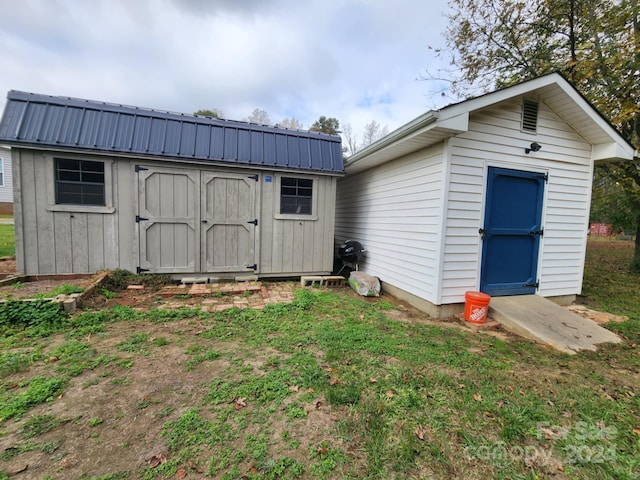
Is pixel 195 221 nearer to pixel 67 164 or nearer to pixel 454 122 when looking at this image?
pixel 67 164

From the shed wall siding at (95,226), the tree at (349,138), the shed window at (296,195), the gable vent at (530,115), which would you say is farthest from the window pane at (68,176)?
the tree at (349,138)

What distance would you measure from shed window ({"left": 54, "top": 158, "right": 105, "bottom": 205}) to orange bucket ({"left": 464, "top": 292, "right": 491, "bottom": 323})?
643 centimetres

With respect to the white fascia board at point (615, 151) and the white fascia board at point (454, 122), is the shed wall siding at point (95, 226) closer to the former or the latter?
the white fascia board at point (454, 122)

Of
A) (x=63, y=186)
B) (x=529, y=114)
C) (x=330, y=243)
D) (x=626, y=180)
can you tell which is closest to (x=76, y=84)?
(x=63, y=186)

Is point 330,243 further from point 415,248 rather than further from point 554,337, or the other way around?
point 554,337

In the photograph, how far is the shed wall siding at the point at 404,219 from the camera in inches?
170

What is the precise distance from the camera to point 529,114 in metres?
4.60

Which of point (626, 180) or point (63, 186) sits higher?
point (626, 180)

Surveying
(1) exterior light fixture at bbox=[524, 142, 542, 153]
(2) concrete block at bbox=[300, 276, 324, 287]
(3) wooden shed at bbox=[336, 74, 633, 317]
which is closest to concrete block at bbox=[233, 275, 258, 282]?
(2) concrete block at bbox=[300, 276, 324, 287]

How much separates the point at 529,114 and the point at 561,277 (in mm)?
3098

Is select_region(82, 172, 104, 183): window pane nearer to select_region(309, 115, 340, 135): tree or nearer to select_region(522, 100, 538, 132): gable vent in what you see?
select_region(522, 100, 538, 132): gable vent

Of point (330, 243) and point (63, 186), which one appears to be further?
point (330, 243)

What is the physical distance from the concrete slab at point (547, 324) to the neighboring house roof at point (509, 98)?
9.21ft

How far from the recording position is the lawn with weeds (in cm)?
160
